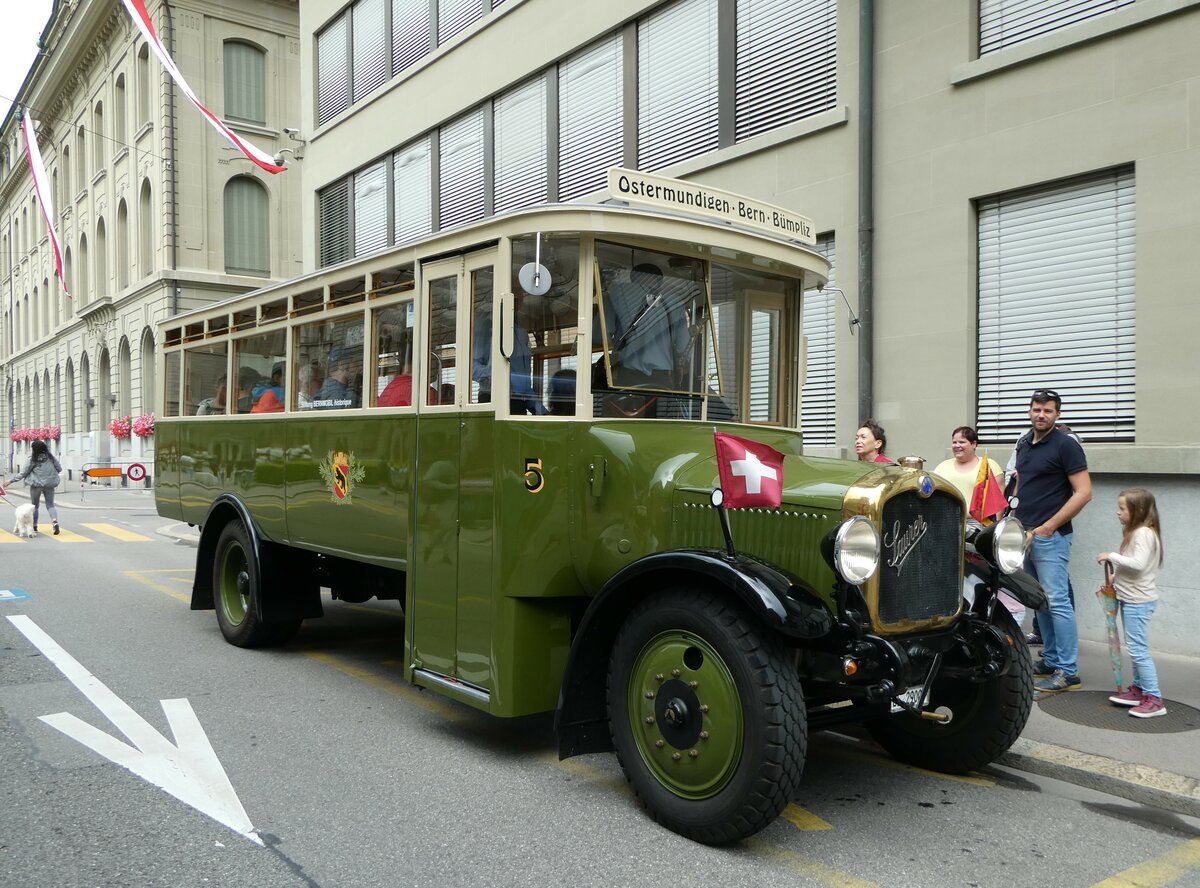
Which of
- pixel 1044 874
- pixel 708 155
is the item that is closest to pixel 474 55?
pixel 708 155

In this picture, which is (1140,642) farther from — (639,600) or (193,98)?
(193,98)

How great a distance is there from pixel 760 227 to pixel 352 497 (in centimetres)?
294

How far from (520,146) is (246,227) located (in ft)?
81.2

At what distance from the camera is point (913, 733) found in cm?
504

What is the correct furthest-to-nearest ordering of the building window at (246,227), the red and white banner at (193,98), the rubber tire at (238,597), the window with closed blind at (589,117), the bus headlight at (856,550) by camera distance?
1. the building window at (246,227)
2. the red and white banner at (193,98)
3. the window with closed blind at (589,117)
4. the rubber tire at (238,597)
5. the bus headlight at (856,550)

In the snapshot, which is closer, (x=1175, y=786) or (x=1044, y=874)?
(x=1044, y=874)

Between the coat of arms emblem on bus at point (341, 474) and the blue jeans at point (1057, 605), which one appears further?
the blue jeans at point (1057, 605)

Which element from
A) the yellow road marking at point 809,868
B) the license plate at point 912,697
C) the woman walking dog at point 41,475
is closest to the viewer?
the yellow road marking at point 809,868

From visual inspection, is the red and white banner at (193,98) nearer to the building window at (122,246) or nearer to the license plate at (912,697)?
the license plate at (912,697)

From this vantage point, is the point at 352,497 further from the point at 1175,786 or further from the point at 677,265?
the point at 1175,786

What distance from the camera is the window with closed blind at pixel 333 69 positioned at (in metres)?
19.5

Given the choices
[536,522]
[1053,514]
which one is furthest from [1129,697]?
[536,522]

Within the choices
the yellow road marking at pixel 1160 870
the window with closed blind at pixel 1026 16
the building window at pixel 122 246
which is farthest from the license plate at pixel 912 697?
the building window at pixel 122 246

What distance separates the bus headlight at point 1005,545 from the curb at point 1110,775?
1095mm
